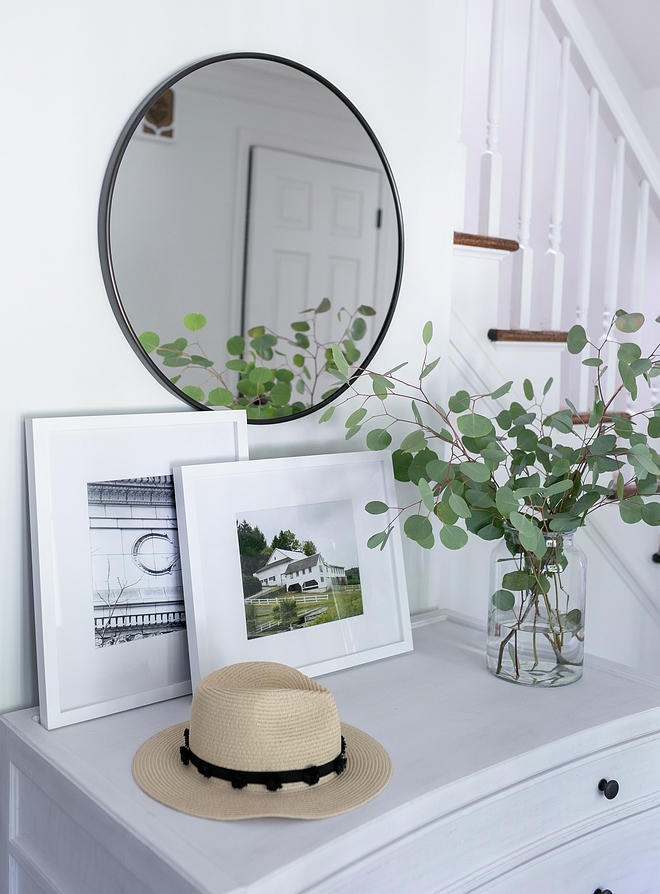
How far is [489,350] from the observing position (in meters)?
1.64

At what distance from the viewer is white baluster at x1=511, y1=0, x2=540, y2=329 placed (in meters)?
1.73

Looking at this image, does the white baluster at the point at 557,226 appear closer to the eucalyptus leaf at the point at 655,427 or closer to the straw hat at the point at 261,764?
the eucalyptus leaf at the point at 655,427

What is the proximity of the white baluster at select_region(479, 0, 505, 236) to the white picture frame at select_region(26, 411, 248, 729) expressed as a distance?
90 centimetres

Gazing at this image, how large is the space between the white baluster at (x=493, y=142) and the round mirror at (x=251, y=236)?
40cm

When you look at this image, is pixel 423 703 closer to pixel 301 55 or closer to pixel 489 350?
pixel 489 350

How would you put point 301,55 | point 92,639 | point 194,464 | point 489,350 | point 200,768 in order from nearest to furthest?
point 200,768 → point 92,639 → point 194,464 → point 301,55 → point 489,350

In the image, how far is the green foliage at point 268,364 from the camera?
1139 millimetres

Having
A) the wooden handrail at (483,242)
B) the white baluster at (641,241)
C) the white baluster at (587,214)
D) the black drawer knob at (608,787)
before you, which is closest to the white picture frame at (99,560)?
the black drawer knob at (608,787)

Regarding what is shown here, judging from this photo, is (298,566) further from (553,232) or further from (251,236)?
(553,232)

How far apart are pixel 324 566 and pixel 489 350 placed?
26.7 inches

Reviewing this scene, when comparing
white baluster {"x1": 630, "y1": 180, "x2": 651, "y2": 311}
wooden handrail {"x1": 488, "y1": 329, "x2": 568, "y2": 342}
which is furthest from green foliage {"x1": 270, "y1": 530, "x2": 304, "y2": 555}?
white baluster {"x1": 630, "y1": 180, "x2": 651, "y2": 311}

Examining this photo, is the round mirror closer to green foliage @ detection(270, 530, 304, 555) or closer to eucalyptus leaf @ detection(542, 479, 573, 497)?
green foliage @ detection(270, 530, 304, 555)

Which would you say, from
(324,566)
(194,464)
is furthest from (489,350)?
(194,464)

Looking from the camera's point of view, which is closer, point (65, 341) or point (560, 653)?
point (65, 341)
